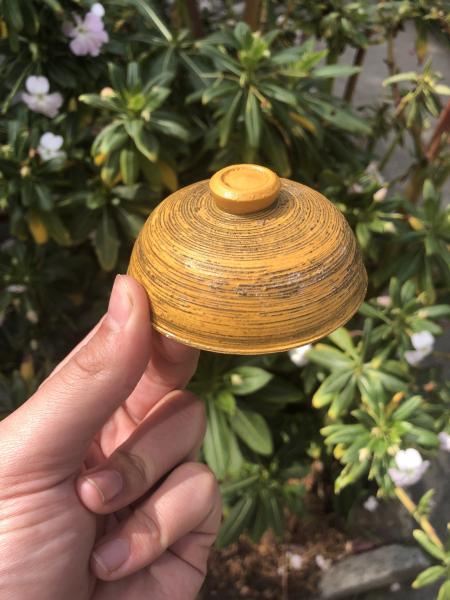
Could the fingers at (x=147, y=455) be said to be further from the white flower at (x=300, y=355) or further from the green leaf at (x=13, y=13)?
the green leaf at (x=13, y=13)

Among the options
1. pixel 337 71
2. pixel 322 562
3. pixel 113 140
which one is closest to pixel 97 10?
pixel 113 140

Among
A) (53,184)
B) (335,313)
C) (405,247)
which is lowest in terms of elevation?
(405,247)

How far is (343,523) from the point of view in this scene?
1721 mm

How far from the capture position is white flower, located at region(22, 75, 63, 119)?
4.29 feet

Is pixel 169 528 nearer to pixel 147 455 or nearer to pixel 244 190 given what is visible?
pixel 147 455

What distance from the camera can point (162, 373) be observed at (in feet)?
3.12

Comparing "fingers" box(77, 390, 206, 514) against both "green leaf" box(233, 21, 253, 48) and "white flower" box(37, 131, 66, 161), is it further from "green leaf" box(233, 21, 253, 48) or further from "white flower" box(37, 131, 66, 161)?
"green leaf" box(233, 21, 253, 48)

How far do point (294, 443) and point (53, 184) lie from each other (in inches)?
37.3

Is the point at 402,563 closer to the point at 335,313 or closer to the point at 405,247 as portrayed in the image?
the point at 405,247

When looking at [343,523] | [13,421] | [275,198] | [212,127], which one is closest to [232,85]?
[212,127]

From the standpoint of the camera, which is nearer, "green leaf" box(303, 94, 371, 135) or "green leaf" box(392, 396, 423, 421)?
"green leaf" box(392, 396, 423, 421)

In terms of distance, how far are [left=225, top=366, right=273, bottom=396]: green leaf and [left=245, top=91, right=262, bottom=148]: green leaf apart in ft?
1.79

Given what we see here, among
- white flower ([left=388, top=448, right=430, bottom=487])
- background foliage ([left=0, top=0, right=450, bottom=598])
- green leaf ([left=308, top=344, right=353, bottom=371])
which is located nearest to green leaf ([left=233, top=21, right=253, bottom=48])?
background foliage ([left=0, top=0, right=450, bottom=598])

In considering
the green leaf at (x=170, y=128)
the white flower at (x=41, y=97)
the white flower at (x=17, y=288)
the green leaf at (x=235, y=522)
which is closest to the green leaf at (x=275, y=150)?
the green leaf at (x=170, y=128)
